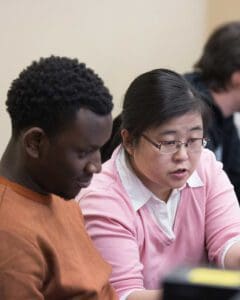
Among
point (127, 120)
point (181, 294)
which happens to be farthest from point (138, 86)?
point (181, 294)

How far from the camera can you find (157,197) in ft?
4.59

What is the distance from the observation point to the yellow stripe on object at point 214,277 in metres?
0.45

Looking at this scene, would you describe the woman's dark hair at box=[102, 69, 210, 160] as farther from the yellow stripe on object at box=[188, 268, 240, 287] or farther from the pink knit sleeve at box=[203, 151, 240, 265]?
the yellow stripe on object at box=[188, 268, 240, 287]

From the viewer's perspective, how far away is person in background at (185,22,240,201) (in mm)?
2078

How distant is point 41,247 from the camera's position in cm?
96

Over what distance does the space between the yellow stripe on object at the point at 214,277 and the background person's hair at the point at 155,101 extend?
2.73 feet

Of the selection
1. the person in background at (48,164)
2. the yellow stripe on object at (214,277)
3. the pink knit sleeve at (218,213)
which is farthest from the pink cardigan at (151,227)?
the yellow stripe on object at (214,277)

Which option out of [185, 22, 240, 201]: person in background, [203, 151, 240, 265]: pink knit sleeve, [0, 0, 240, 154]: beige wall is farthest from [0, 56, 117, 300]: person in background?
[185, 22, 240, 201]: person in background

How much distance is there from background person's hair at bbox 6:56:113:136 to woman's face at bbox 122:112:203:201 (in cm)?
30

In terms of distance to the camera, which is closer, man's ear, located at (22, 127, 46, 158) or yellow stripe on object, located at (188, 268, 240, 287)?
yellow stripe on object, located at (188, 268, 240, 287)

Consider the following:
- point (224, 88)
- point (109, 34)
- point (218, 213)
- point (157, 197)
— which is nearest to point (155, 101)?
point (157, 197)

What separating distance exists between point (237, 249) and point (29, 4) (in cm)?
103

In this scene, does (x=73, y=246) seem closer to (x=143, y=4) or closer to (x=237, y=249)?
(x=237, y=249)

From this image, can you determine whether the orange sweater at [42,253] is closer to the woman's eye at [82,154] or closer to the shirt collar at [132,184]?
the woman's eye at [82,154]
